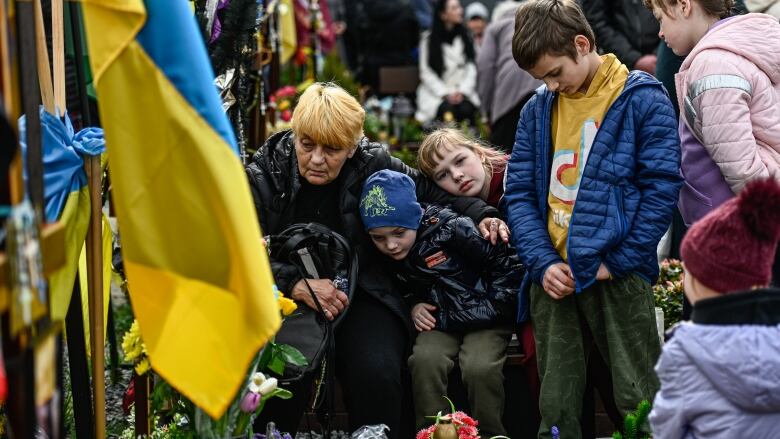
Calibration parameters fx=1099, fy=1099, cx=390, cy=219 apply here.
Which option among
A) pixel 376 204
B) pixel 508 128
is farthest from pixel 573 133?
pixel 508 128

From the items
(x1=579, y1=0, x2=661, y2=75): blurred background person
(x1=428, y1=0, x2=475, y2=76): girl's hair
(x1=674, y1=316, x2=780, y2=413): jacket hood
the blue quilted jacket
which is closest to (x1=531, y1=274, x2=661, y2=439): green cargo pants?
the blue quilted jacket

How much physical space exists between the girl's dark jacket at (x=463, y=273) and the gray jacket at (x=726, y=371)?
1.24 m

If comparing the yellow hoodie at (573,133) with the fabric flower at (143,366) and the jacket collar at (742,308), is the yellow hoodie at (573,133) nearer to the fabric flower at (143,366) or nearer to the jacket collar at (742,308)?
the jacket collar at (742,308)

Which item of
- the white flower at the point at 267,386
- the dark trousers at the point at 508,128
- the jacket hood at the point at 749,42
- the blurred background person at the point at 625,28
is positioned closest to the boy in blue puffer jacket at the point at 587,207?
the jacket hood at the point at 749,42

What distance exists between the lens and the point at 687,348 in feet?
9.33

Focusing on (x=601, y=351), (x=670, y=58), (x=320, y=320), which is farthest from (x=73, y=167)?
(x=670, y=58)

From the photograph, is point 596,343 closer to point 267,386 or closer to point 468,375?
point 468,375

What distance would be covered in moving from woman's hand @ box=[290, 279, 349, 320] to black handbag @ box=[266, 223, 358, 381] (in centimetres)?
2

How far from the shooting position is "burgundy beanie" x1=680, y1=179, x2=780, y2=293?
108 inches

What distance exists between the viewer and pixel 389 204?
13.3 feet

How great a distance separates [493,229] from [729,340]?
148 cm

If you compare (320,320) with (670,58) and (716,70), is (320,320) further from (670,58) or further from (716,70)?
(670,58)

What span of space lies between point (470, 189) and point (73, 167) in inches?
64.4

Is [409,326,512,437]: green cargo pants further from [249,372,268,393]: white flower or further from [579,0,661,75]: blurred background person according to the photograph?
[579,0,661,75]: blurred background person
